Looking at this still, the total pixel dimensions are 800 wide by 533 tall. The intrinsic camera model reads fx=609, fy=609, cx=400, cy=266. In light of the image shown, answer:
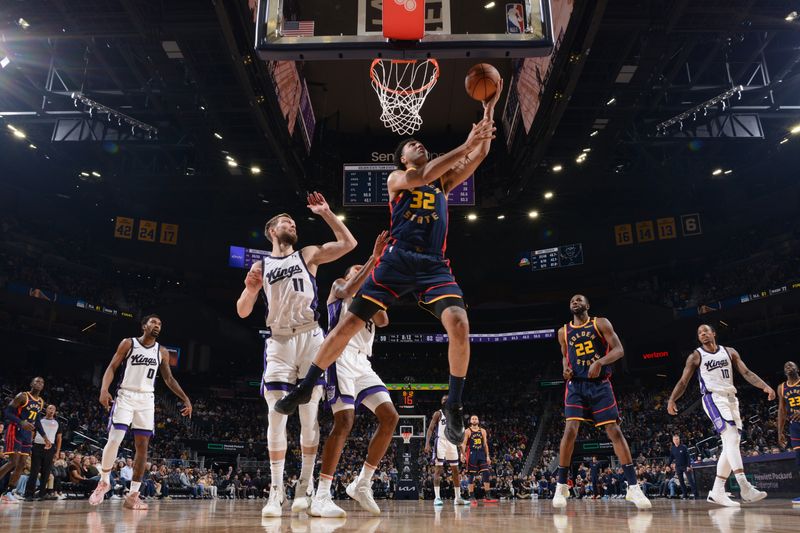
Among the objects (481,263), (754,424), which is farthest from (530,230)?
(754,424)

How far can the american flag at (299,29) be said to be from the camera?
700 cm

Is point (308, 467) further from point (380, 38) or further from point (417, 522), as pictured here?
point (380, 38)

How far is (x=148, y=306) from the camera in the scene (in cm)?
2817

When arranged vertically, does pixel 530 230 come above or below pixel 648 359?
above

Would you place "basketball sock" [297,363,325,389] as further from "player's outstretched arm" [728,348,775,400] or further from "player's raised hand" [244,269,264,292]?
"player's outstretched arm" [728,348,775,400]

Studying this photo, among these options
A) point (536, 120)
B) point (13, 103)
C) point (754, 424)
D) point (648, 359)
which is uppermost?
point (13, 103)

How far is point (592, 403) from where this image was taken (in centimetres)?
694

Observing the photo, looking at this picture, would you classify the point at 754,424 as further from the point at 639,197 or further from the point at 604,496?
the point at 639,197

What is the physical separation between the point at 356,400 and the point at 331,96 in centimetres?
1557

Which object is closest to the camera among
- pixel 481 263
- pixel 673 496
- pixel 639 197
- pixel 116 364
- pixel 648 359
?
pixel 116 364

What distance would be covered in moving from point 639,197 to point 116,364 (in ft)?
80.4

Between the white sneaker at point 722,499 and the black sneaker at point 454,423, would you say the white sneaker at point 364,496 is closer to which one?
the black sneaker at point 454,423

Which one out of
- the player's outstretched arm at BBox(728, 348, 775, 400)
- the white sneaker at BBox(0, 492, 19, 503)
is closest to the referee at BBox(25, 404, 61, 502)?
the white sneaker at BBox(0, 492, 19, 503)

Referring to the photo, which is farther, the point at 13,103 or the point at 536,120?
the point at 13,103
